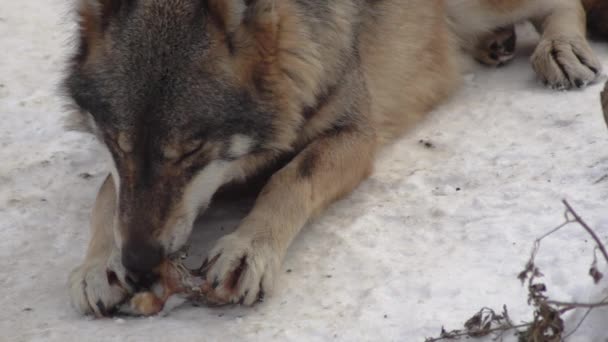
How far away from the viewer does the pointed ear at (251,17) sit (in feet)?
10.4

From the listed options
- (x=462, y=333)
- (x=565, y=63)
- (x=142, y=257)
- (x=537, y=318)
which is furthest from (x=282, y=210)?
(x=565, y=63)

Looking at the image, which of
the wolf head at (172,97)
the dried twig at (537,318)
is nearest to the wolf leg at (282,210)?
the wolf head at (172,97)

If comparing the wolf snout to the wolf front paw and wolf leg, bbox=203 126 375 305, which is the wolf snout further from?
the wolf front paw

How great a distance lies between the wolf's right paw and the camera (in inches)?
123

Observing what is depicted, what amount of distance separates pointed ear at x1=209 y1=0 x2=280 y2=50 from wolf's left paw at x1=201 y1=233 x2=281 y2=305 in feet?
2.44

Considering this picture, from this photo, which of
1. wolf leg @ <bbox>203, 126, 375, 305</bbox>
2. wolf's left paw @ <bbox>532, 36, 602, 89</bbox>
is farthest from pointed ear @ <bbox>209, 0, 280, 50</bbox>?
wolf's left paw @ <bbox>532, 36, 602, 89</bbox>

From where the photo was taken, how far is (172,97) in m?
3.10

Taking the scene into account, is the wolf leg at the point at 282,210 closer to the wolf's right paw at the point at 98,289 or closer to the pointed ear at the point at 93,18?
the wolf's right paw at the point at 98,289

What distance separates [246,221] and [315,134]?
62cm

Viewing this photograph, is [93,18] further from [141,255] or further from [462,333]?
[462,333]

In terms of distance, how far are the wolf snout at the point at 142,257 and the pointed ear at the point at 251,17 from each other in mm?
825

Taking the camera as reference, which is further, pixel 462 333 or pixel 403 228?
pixel 403 228

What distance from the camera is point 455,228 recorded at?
11.4ft

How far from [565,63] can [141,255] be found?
8.77ft
